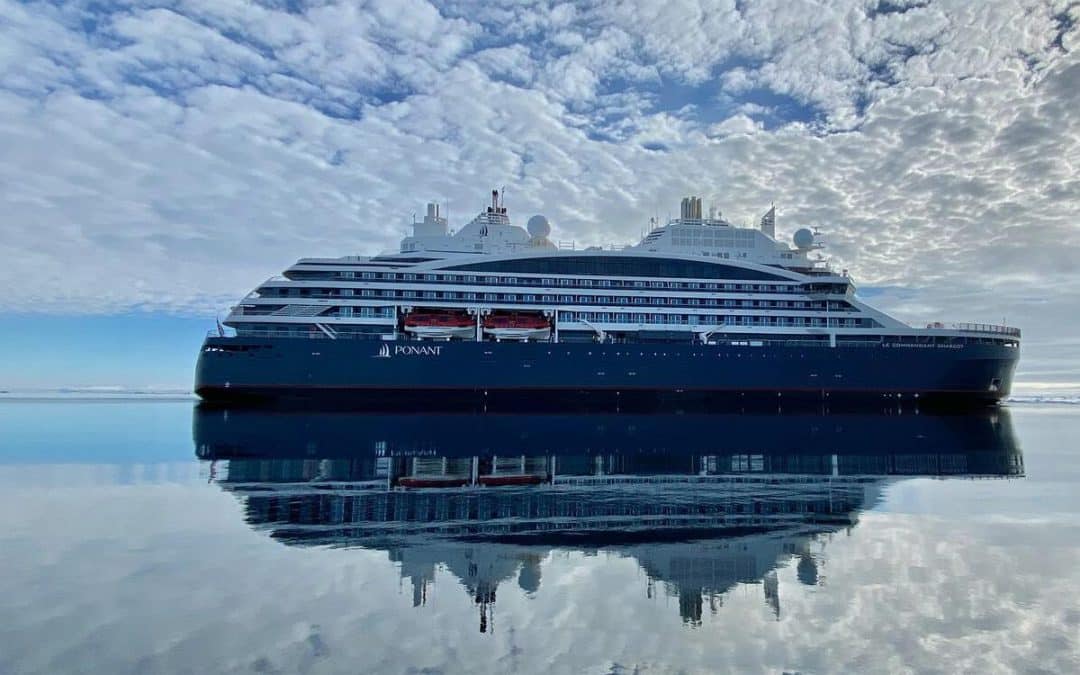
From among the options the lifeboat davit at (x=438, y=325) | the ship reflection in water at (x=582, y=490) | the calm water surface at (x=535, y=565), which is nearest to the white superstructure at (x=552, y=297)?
the lifeboat davit at (x=438, y=325)

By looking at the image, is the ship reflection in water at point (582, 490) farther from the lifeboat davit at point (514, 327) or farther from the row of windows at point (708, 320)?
the row of windows at point (708, 320)

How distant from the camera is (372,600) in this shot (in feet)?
27.5

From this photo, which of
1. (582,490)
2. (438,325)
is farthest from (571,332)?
(582,490)

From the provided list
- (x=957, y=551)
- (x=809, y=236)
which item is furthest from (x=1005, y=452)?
(x=809, y=236)

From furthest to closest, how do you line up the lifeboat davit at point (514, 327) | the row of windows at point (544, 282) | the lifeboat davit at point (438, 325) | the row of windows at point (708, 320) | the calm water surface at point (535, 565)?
the row of windows at point (708, 320)
the row of windows at point (544, 282)
the lifeboat davit at point (514, 327)
the lifeboat davit at point (438, 325)
the calm water surface at point (535, 565)

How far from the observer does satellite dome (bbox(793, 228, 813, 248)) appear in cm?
6081

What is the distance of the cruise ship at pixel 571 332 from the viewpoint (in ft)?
163

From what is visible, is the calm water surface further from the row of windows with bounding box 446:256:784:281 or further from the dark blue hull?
the row of windows with bounding box 446:256:784:281

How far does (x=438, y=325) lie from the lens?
50531mm

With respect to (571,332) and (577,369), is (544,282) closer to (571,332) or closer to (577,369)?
(571,332)

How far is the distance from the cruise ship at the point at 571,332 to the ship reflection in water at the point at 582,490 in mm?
16251

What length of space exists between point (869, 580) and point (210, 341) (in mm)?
49019

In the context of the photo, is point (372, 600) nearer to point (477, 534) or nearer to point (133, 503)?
point (477, 534)

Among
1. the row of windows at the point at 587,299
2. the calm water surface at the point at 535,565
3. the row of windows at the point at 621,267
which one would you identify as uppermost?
the row of windows at the point at 621,267
